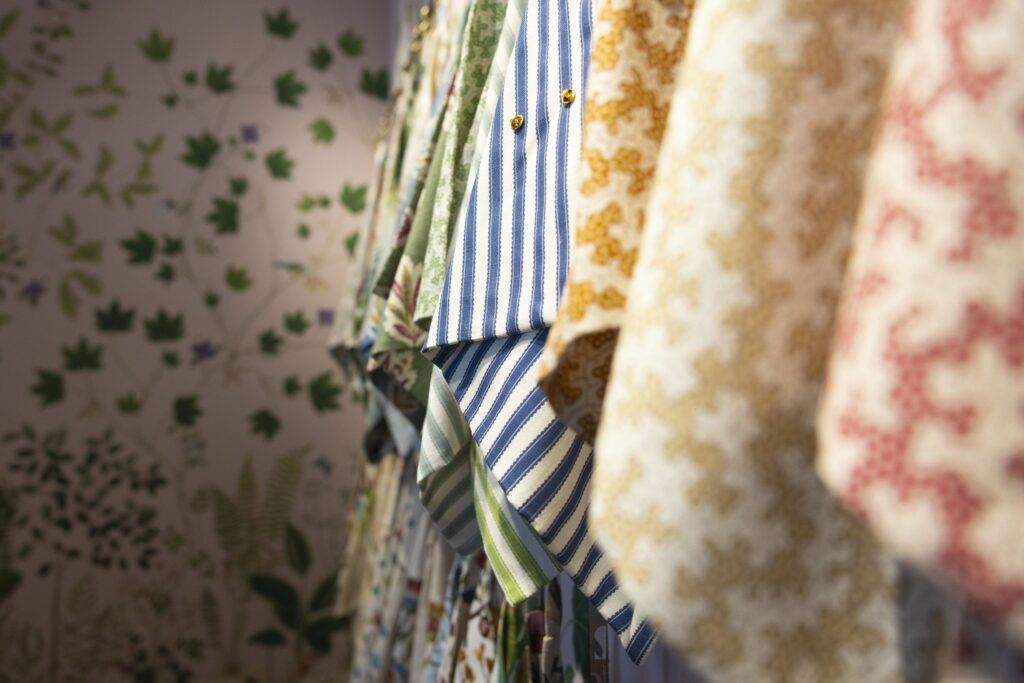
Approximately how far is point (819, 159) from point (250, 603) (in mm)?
2251

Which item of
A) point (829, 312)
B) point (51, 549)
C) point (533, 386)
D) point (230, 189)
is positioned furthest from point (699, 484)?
point (51, 549)

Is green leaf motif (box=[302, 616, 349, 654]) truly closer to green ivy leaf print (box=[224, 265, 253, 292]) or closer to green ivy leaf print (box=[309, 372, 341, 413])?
green ivy leaf print (box=[309, 372, 341, 413])

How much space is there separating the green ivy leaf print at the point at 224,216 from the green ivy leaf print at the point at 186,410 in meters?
0.48

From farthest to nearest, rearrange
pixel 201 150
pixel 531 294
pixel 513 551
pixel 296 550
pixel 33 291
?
1. pixel 296 550
2. pixel 201 150
3. pixel 33 291
4. pixel 513 551
5. pixel 531 294

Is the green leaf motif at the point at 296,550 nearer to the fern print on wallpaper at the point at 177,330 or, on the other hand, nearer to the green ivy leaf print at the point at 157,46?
the fern print on wallpaper at the point at 177,330

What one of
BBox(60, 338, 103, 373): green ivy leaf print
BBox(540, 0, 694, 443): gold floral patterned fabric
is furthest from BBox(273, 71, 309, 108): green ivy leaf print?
BBox(540, 0, 694, 443): gold floral patterned fabric

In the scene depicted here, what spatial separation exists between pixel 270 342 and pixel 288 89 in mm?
737

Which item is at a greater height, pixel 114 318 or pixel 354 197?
pixel 354 197

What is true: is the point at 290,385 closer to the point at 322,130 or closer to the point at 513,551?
the point at 322,130

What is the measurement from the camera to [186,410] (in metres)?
2.11

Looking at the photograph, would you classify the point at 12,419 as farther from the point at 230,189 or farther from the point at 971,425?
the point at 971,425

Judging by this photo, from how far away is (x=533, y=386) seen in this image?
18.9 inches

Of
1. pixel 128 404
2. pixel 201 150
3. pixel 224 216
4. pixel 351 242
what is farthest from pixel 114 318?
pixel 351 242

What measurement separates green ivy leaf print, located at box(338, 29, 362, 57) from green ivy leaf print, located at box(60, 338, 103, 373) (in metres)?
1.10
